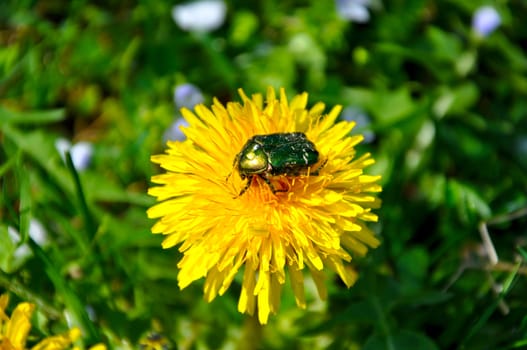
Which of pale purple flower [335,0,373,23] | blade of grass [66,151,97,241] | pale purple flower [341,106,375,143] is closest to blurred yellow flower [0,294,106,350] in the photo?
blade of grass [66,151,97,241]

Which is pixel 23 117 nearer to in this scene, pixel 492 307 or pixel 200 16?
pixel 200 16

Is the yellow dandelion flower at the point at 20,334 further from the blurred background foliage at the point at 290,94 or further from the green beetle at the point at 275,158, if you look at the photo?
the green beetle at the point at 275,158

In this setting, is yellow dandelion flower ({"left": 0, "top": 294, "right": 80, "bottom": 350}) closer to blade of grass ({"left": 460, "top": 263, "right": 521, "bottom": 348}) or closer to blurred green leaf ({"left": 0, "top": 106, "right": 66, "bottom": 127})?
blurred green leaf ({"left": 0, "top": 106, "right": 66, "bottom": 127})

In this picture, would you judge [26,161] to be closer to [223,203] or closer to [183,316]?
[183,316]

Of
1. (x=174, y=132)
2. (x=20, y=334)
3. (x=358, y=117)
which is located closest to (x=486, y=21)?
(x=358, y=117)

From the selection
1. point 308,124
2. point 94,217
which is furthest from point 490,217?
point 94,217

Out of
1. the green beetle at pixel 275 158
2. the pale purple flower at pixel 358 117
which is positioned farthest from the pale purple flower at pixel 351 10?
the green beetle at pixel 275 158
